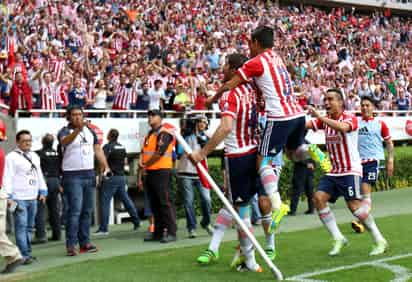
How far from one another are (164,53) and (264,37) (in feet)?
50.2

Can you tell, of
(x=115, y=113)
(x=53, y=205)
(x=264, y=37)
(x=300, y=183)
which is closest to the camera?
(x=264, y=37)

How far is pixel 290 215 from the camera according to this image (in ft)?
51.9

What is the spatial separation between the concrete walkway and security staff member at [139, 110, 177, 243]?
31 centimetres

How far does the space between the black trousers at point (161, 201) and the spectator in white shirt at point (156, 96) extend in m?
5.74

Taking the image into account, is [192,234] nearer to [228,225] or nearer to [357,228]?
[357,228]

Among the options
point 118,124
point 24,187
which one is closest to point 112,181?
point 118,124

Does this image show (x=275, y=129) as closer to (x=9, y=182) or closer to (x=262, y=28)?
(x=262, y=28)

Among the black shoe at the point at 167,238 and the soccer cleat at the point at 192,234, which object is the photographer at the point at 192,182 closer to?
the soccer cleat at the point at 192,234

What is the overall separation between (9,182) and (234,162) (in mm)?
3559

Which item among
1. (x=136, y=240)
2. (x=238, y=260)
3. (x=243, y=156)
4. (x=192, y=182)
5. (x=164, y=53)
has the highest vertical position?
(x=164, y=53)

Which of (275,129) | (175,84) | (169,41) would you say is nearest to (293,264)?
(275,129)

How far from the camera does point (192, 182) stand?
1323cm

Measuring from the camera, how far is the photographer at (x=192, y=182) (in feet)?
42.3

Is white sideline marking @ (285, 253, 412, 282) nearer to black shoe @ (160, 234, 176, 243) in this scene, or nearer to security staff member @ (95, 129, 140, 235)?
black shoe @ (160, 234, 176, 243)
